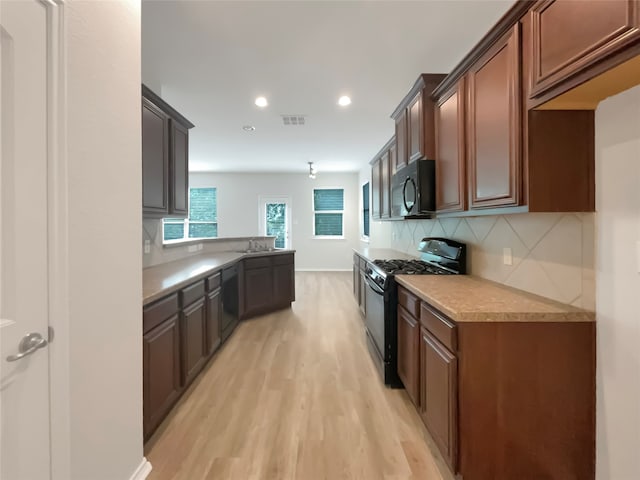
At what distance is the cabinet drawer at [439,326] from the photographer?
1.48 metres

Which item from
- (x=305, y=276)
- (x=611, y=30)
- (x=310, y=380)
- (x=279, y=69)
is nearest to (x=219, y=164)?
(x=305, y=276)

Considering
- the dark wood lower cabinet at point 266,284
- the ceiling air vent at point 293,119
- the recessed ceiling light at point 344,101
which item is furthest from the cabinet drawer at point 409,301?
the ceiling air vent at point 293,119

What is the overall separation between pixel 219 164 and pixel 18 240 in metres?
6.91

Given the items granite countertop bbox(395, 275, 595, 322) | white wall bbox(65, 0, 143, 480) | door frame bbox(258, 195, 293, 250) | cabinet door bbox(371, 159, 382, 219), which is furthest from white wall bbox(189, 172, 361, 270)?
white wall bbox(65, 0, 143, 480)

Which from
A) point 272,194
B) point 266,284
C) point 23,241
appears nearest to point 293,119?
point 266,284

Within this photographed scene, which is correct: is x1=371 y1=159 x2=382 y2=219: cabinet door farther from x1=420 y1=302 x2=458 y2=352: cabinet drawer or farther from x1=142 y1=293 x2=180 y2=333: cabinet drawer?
x1=142 y1=293 x2=180 y2=333: cabinet drawer

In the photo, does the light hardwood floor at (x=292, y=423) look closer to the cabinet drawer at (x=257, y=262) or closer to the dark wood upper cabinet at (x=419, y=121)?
the cabinet drawer at (x=257, y=262)

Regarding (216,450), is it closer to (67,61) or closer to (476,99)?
(67,61)

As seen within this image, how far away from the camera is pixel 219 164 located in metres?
7.47

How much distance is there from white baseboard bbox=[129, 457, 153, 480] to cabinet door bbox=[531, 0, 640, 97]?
8.46 feet

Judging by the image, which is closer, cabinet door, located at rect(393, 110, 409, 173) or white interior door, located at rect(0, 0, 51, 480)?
white interior door, located at rect(0, 0, 51, 480)

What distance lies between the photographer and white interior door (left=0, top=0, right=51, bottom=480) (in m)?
0.93

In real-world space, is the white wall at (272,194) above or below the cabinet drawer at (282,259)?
above

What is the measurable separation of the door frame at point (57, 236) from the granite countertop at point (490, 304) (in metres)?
1.56
